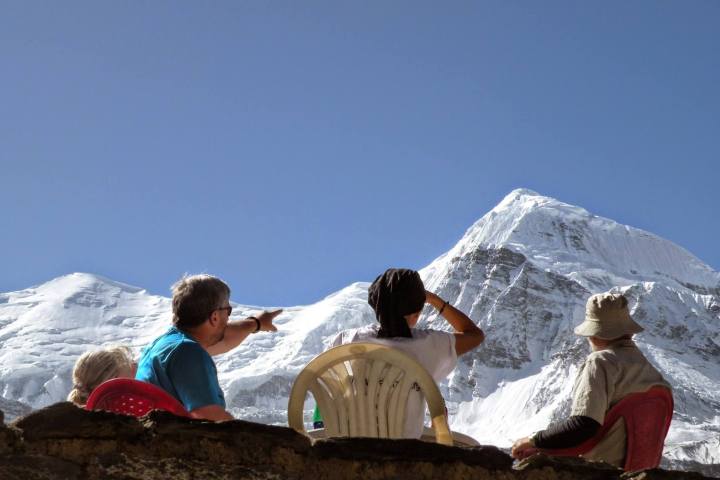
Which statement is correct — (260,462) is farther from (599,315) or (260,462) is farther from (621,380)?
(599,315)

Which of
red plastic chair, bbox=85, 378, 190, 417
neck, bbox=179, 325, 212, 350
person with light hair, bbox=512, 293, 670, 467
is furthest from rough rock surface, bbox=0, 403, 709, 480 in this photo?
neck, bbox=179, 325, 212, 350

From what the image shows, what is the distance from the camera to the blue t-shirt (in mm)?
3545

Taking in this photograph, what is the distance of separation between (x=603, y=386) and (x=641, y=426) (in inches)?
7.2

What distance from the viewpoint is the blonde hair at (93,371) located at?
3.97 m

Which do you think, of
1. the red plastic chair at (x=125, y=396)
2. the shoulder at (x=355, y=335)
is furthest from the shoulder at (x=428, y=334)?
the red plastic chair at (x=125, y=396)

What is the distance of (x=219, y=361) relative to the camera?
195m

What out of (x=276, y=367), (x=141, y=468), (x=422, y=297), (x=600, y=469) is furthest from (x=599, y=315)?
(x=276, y=367)

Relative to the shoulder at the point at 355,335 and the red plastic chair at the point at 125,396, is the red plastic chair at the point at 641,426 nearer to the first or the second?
the shoulder at the point at 355,335

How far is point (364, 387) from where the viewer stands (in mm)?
3650

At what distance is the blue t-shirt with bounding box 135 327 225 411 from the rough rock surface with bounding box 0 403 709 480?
4.00 ft

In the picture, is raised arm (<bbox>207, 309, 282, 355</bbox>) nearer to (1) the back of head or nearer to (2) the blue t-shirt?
(1) the back of head

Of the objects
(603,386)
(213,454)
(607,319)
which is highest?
(607,319)

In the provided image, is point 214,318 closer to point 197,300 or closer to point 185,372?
point 197,300

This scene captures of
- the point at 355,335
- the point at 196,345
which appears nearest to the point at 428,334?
the point at 355,335
